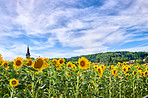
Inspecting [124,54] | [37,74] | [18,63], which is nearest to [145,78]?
[37,74]

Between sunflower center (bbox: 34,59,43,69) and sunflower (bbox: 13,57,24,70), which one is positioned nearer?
sunflower center (bbox: 34,59,43,69)

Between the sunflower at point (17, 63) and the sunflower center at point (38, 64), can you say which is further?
the sunflower at point (17, 63)

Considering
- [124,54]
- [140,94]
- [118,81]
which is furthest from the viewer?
[124,54]

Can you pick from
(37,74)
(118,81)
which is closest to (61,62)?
(37,74)

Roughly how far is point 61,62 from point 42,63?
3.61 ft

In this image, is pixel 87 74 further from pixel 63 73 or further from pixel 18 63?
pixel 18 63

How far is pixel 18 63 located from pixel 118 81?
382 centimetres

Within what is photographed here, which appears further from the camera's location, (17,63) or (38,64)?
(17,63)

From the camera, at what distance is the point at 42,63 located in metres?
3.13

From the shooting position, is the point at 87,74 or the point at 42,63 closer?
the point at 42,63

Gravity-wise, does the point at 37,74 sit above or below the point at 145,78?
above

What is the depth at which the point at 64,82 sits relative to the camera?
3.65 metres

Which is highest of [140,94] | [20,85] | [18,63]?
[18,63]

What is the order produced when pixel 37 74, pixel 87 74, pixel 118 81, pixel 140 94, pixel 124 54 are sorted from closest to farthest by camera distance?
pixel 37 74, pixel 87 74, pixel 118 81, pixel 140 94, pixel 124 54
